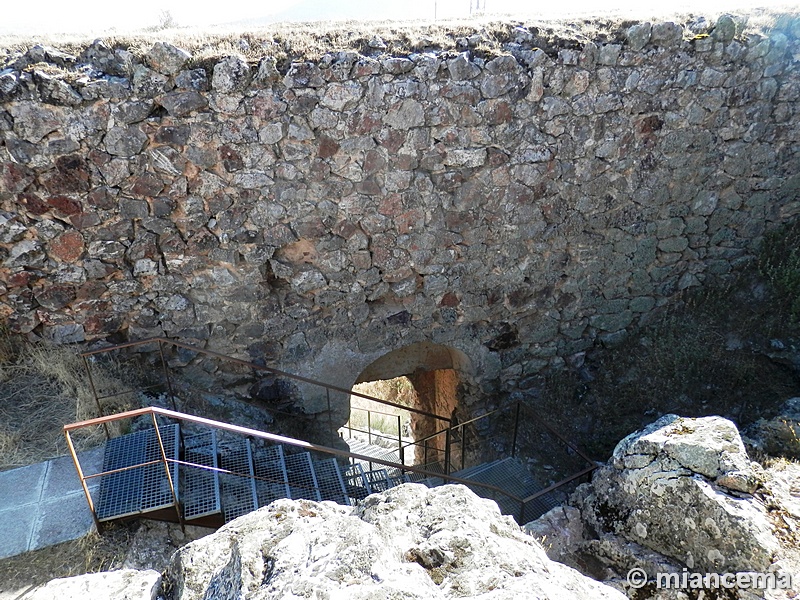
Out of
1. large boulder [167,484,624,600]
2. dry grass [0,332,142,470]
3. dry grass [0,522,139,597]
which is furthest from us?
dry grass [0,332,142,470]

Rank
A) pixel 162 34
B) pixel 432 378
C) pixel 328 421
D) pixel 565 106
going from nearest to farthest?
1. pixel 162 34
2. pixel 565 106
3. pixel 328 421
4. pixel 432 378

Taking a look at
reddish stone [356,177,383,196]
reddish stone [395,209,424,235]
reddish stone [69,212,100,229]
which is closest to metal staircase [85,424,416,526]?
reddish stone [69,212,100,229]

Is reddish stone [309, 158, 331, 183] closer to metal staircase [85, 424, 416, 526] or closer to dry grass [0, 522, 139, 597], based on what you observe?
metal staircase [85, 424, 416, 526]

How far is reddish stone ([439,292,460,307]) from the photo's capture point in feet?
17.8

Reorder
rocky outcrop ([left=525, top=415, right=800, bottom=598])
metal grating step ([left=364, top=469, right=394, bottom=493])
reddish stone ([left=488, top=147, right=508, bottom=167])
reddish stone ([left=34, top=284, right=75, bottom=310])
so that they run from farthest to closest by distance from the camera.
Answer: metal grating step ([left=364, top=469, right=394, bottom=493])
reddish stone ([left=488, top=147, right=508, bottom=167])
reddish stone ([left=34, top=284, right=75, bottom=310])
rocky outcrop ([left=525, top=415, right=800, bottom=598])

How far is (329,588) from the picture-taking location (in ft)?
5.65

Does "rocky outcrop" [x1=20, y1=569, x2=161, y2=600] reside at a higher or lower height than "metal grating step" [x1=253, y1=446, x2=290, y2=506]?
higher

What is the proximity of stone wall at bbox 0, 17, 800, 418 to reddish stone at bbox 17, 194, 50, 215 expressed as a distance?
1cm

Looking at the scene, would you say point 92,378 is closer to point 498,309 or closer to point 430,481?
point 430,481

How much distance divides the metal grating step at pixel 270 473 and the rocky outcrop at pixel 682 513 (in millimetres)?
1841

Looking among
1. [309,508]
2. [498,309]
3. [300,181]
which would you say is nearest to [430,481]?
[498,309]

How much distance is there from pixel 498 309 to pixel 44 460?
13.1 feet

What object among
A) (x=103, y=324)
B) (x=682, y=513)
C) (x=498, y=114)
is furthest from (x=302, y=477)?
(x=498, y=114)

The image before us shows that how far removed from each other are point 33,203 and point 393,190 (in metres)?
2.69
